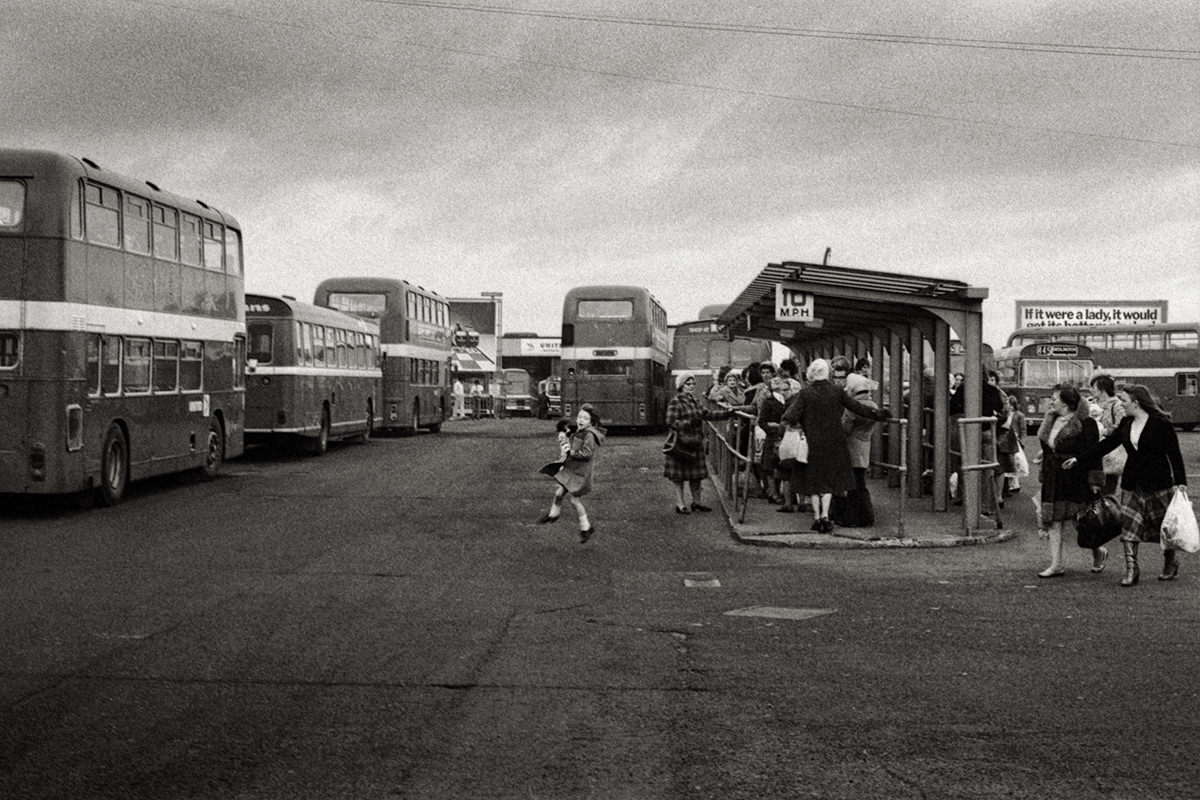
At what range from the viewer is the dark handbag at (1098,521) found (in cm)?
1229

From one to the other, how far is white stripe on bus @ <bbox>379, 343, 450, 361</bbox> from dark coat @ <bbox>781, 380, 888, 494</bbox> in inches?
878

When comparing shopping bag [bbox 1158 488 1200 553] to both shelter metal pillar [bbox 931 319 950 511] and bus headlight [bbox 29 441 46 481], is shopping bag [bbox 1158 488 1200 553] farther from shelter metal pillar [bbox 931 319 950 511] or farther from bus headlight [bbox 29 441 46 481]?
bus headlight [bbox 29 441 46 481]

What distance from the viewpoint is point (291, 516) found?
17578 mm

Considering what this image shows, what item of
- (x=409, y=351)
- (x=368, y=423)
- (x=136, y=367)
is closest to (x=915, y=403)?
(x=136, y=367)

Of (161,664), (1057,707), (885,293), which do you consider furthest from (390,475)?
(1057,707)

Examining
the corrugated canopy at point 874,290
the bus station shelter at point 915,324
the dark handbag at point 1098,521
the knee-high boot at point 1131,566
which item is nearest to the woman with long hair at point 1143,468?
the knee-high boot at point 1131,566

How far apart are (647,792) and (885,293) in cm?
1196

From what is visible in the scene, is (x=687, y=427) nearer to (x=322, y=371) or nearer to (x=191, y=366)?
(x=191, y=366)

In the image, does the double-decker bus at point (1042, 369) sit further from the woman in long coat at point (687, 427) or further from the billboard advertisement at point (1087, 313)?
the billboard advertisement at point (1087, 313)

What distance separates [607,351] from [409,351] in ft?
16.5

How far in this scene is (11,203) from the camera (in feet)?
54.6

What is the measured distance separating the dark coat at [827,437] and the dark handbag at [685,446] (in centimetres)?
241

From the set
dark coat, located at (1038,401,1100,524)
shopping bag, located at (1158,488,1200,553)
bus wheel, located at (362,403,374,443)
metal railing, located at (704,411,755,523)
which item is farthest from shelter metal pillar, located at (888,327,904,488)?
bus wheel, located at (362,403,374,443)

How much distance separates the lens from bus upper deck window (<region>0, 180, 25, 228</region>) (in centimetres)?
1661
